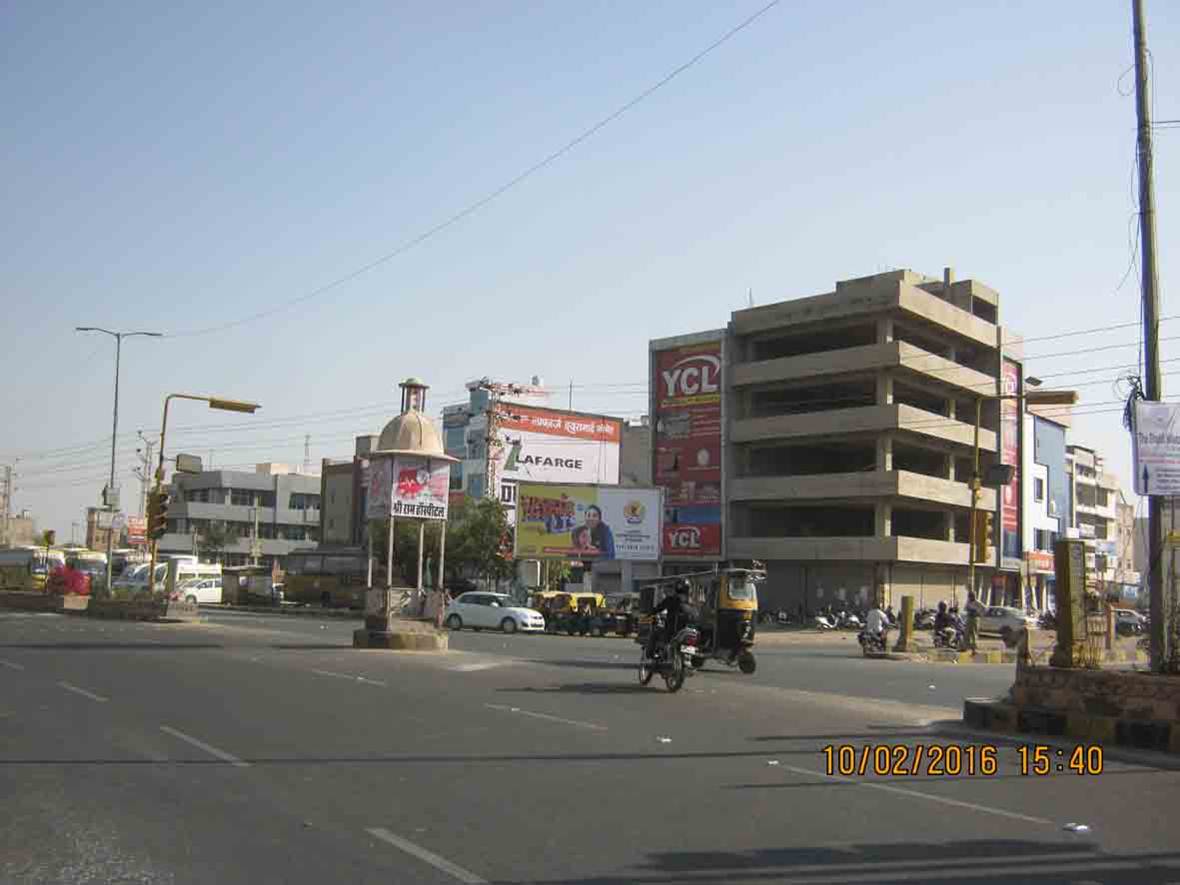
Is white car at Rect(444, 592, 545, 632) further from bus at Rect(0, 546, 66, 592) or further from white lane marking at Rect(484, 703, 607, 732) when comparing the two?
white lane marking at Rect(484, 703, 607, 732)

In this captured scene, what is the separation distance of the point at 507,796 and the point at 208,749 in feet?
11.6

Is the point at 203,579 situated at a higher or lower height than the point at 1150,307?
lower

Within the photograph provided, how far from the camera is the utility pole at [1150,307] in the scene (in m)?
12.7

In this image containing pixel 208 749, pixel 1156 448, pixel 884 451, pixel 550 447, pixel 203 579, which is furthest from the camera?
pixel 550 447

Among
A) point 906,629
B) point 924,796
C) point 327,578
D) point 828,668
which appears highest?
point 924,796

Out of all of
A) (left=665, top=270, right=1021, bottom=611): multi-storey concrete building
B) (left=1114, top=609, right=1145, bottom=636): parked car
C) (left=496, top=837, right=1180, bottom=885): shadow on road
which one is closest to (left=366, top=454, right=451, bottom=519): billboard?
(left=496, top=837, right=1180, bottom=885): shadow on road

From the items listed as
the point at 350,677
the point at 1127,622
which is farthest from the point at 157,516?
the point at 1127,622

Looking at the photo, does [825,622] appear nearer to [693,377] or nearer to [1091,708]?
[693,377]

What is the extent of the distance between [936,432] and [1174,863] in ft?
194

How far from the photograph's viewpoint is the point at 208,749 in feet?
35.1

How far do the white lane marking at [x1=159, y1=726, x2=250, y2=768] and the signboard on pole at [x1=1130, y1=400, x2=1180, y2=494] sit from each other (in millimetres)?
9771

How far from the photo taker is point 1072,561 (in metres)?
13.5

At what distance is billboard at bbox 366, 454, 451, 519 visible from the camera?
2703cm

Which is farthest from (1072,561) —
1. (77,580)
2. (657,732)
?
(77,580)
